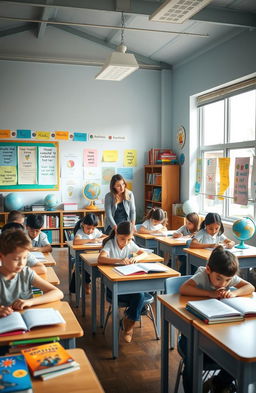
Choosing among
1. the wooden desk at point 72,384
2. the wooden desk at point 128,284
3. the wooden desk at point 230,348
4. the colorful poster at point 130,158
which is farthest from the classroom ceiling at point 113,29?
the wooden desk at point 72,384

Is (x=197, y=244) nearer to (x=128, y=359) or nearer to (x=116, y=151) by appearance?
(x=128, y=359)

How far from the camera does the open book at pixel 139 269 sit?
303cm

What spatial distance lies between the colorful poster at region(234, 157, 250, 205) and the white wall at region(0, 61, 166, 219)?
8.34 feet

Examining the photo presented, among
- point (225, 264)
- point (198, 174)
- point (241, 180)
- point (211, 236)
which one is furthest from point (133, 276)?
point (198, 174)

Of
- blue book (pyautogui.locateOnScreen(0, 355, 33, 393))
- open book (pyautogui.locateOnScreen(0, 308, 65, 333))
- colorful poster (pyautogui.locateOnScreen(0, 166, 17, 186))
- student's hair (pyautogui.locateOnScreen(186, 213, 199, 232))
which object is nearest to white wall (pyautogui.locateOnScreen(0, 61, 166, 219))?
colorful poster (pyautogui.locateOnScreen(0, 166, 17, 186))

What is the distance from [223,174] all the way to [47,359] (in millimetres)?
5038

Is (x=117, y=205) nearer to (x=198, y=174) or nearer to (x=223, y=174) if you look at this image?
(x=223, y=174)

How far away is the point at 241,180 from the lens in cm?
557

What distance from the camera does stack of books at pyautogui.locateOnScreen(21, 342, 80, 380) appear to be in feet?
4.62

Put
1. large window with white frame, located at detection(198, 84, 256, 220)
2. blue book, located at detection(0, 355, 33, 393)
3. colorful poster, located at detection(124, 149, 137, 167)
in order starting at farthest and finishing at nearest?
colorful poster, located at detection(124, 149, 137, 167), large window with white frame, located at detection(198, 84, 256, 220), blue book, located at detection(0, 355, 33, 393)

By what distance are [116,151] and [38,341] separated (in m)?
6.18

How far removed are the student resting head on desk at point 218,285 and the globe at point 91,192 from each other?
16.7ft

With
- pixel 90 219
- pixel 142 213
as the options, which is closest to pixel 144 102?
pixel 142 213

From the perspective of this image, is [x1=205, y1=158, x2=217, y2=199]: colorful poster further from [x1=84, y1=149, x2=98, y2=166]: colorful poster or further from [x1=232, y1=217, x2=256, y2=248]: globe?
[x1=232, y1=217, x2=256, y2=248]: globe
